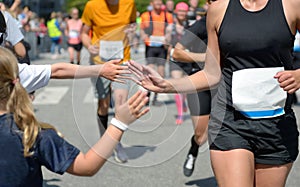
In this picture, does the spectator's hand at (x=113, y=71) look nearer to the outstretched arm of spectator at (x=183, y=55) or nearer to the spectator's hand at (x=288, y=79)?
the spectator's hand at (x=288, y=79)

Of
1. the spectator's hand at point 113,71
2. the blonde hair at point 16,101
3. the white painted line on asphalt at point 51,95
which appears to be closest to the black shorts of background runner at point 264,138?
the spectator's hand at point 113,71

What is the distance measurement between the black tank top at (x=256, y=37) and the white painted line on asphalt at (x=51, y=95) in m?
7.80

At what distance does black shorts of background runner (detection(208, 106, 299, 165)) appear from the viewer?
309 centimetres

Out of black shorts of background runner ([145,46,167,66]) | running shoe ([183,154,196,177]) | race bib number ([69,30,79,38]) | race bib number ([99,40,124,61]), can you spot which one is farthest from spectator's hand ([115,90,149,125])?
race bib number ([69,30,79,38])

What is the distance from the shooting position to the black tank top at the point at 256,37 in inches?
118

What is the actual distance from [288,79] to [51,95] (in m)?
9.18

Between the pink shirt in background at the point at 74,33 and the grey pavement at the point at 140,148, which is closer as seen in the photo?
the grey pavement at the point at 140,148

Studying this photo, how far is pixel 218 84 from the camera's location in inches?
130

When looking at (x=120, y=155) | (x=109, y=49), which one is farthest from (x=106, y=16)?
(x=120, y=155)

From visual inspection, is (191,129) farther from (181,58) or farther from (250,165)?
(250,165)

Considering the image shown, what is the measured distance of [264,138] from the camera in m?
3.09

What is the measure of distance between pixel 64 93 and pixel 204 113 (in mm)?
7278

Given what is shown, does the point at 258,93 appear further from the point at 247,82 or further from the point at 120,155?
the point at 120,155

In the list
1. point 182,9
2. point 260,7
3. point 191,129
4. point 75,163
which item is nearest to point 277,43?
point 260,7
